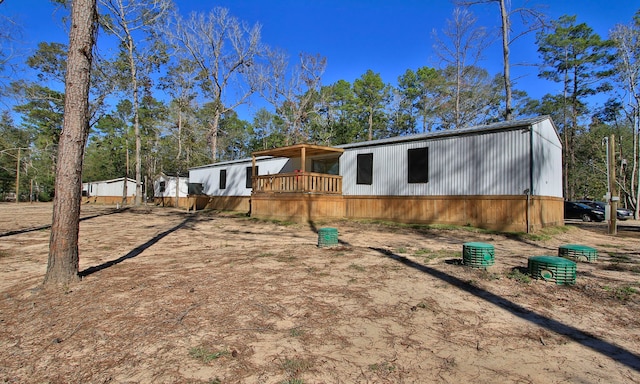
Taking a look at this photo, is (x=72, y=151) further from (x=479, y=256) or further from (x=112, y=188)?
(x=112, y=188)

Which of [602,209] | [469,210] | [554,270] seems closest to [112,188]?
[469,210]

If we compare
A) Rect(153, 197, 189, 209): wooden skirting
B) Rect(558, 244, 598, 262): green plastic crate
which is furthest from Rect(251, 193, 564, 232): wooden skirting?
Rect(153, 197, 189, 209): wooden skirting

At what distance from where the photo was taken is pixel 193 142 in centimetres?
2984

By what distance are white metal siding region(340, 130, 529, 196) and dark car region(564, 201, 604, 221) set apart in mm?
12150

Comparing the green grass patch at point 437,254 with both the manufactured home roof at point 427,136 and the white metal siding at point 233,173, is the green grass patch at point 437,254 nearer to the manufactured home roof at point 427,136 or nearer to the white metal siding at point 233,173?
the manufactured home roof at point 427,136

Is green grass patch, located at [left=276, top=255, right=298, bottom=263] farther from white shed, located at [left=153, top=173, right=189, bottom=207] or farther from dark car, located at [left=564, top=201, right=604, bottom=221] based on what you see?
white shed, located at [left=153, top=173, right=189, bottom=207]

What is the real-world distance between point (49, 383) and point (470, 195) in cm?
1122

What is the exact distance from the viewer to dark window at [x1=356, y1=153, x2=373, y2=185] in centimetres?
1391

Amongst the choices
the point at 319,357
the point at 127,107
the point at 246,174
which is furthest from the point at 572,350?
the point at 127,107

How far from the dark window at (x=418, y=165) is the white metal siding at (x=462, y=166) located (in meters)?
0.15

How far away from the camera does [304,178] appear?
1358cm

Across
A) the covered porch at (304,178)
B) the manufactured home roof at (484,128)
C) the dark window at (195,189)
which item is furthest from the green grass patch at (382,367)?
the dark window at (195,189)

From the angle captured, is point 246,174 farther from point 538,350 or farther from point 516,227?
point 538,350

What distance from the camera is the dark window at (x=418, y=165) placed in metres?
12.2
